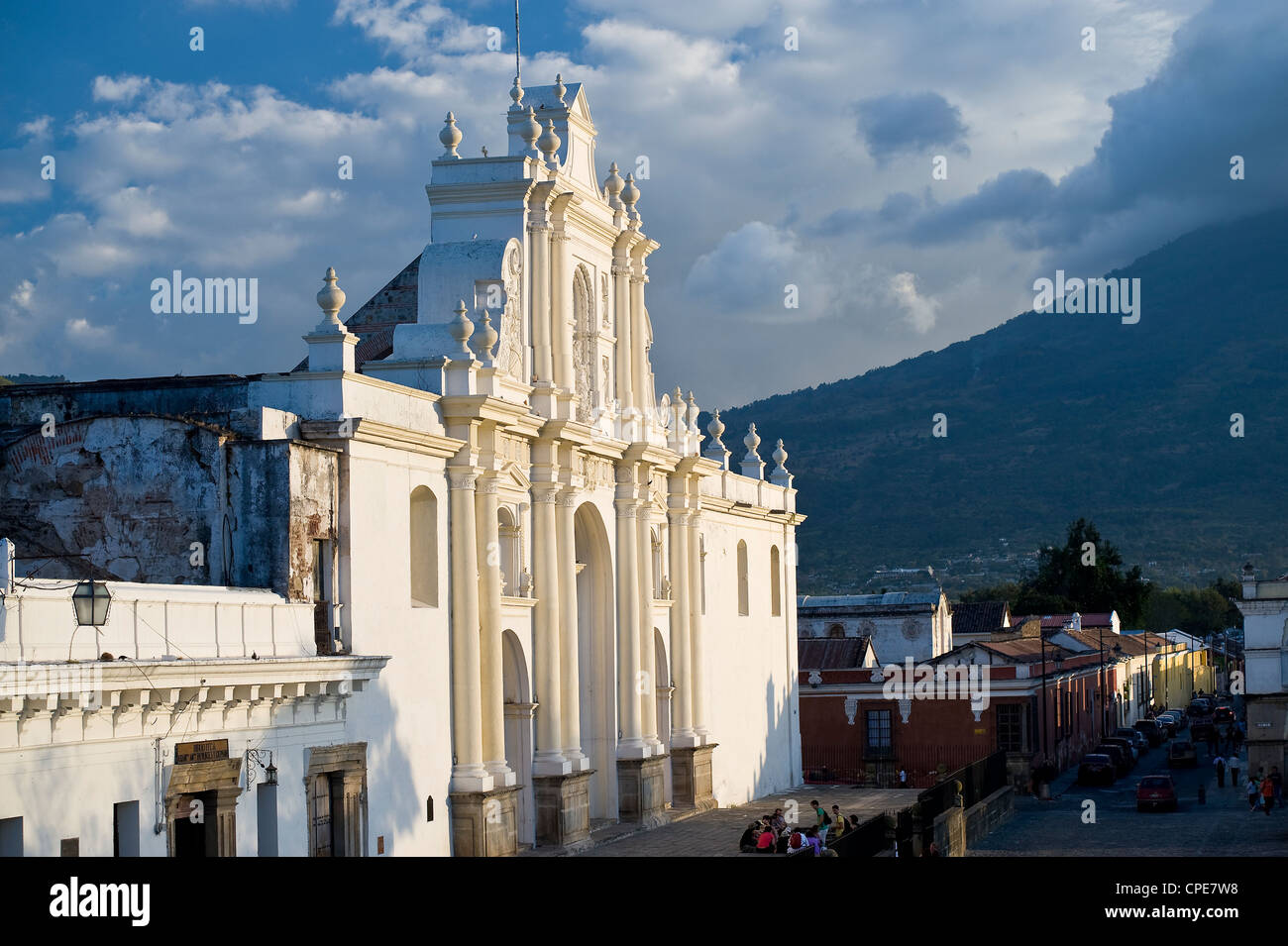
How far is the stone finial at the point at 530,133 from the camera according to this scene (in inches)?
1137

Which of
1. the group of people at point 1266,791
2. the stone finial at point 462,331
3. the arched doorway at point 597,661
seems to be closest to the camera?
the stone finial at point 462,331

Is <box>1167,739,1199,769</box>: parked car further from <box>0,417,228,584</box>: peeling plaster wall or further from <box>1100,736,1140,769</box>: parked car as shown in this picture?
<box>0,417,228,584</box>: peeling plaster wall

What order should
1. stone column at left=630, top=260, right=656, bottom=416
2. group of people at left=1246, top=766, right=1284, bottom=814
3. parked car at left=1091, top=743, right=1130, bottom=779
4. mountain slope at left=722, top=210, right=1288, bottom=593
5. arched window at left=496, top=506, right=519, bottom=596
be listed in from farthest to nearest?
1. mountain slope at left=722, top=210, right=1288, bottom=593
2. parked car at left=1091, top=743, right=1130, bottom=779
3. group of people at left=1246, top=766, right=1284, bottom=814
4. stone column at left=630, top=260, right=656, bottom=416
5. arched window at left=496, top=506, right=519, bottom=596

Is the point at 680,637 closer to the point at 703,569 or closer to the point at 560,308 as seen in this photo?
the point at 703,569

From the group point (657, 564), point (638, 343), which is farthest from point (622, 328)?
point (657, 564)

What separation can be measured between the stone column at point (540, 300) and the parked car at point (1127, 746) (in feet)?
106

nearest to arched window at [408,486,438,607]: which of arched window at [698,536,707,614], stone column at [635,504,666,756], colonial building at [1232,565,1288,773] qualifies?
stone column at [635,504,666,756]

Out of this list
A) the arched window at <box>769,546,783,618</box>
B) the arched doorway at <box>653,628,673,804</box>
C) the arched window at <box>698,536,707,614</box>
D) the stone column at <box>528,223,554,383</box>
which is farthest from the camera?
the arched window at <box>769,546,783,618</box>

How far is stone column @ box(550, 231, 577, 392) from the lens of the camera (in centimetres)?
2945

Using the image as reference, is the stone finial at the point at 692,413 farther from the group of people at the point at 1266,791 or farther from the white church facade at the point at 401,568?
the group of people at the point at 1266,791

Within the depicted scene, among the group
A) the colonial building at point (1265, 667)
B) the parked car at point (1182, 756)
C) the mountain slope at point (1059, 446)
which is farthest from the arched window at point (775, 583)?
the mountain slope at point (1059, 446)

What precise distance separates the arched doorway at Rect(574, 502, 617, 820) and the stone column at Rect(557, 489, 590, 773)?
7.53 ft
